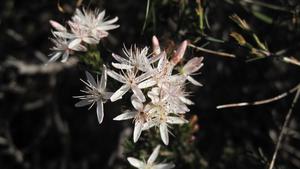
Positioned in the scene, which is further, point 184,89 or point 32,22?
point 32,22

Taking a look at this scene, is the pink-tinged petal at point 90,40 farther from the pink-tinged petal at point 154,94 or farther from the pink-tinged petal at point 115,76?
the pink-tinged petal at point 154,94

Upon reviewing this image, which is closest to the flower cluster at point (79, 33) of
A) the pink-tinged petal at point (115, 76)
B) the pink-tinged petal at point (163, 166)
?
the pink-tinged petal at point (115, 76)

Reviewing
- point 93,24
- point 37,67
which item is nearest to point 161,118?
point 93,24

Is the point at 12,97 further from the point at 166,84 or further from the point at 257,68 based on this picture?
the point at 166,84

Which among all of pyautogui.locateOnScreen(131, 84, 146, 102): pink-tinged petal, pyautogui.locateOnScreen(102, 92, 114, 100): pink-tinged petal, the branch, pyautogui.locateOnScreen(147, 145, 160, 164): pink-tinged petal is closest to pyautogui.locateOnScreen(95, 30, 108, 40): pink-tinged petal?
pyautogui.locateOnScreen(102, 92, 114, 100): pink-tinged petal

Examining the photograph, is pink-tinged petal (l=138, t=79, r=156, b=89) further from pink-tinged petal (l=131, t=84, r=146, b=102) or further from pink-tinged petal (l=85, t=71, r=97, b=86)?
pink-tinged petal (l=85, t=71, r=97, b=86)

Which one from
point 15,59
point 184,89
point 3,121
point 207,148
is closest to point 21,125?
point 3,121

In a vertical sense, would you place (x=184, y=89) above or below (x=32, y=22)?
below
